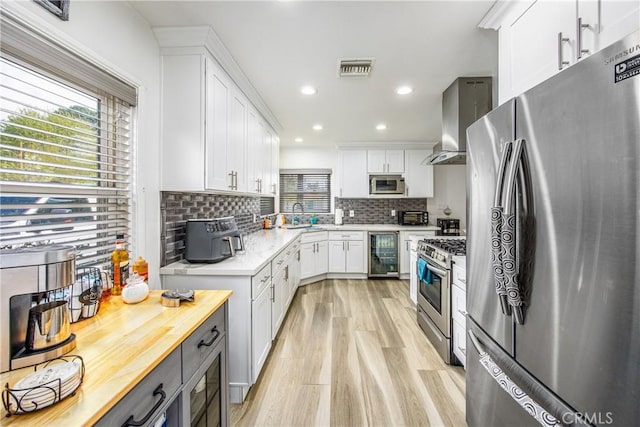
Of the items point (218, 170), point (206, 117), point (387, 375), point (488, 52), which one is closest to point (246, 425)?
point (387, 375)

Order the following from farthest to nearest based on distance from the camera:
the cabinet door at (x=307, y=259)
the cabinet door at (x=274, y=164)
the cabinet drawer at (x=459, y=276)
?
the cabinet door at (x=307, y=259) < the cabinet door at (x=274, y=164) < the cabinet drawer at (x=459, y=276)

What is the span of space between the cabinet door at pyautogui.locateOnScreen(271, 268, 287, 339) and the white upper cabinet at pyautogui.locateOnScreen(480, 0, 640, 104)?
218cm

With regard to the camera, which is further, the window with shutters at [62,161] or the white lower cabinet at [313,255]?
the white lower cabinet at [313,255]

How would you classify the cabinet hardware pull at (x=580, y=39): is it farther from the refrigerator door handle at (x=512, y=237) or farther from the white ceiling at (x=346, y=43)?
the white ceiling at (x=346, y=43)

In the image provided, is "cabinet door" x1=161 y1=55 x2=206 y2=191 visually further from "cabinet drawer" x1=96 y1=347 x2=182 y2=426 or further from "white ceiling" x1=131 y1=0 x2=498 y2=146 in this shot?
"cabinet drawer" x1=96 y1=347 x2=182 y2=426

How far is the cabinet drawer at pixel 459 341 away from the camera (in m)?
2.04

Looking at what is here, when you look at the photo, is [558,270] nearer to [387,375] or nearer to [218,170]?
[387,375]

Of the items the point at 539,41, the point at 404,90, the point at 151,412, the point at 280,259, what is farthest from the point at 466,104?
the point at 151,412

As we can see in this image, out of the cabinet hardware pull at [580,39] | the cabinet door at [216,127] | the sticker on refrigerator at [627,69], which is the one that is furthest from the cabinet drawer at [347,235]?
the sticker on refrigerator at [627,69]

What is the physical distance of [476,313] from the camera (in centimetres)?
133

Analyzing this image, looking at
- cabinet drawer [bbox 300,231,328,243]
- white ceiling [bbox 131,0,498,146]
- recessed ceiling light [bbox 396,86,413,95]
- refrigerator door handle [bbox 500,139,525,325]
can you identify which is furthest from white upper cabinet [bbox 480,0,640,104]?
cabinet drawer [bbox 300,231,328,243]

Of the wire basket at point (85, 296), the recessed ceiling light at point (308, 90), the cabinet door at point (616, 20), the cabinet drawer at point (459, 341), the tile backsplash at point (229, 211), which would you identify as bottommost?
the cabinet drawer at point (459, 341)

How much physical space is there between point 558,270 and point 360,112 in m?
2.89

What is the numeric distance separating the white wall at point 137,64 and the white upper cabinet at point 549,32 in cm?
210
